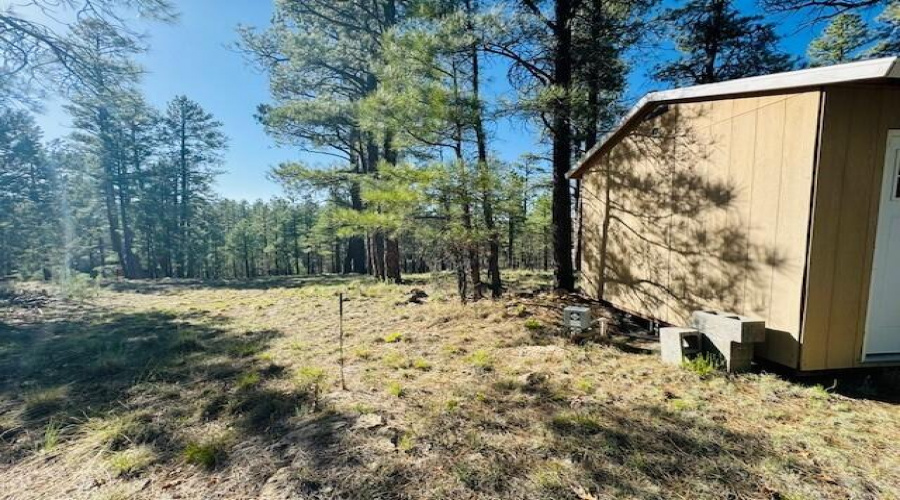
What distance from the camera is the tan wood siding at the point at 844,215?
3.18 meters

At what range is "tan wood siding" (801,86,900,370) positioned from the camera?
318cm

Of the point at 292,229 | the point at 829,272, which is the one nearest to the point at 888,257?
the point at 829,272

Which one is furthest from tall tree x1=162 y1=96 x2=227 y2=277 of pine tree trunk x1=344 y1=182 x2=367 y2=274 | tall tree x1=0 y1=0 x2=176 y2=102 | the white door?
the white door

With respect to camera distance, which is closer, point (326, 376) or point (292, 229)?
point (326, 376)

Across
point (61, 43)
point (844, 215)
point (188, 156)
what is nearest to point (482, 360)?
point (844, 215)

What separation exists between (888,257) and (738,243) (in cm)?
108

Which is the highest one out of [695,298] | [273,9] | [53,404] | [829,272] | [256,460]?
[273,9]

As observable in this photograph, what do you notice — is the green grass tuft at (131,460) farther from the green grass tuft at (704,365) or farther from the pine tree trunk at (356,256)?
the pine tree trunk at (356,256)

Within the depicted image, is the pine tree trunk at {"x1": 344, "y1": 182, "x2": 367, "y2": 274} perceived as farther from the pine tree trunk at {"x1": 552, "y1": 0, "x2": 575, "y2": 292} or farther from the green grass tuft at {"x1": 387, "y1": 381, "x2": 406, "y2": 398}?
the green grass tuft at {"x1": 387, "y1": 381, "x2": 406, "y2": 398}

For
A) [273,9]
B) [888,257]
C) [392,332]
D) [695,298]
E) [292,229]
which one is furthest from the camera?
[292,229]

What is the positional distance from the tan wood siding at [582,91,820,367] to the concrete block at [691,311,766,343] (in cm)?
17

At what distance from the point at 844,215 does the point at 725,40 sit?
723 centimetres

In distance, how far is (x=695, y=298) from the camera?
178 inches

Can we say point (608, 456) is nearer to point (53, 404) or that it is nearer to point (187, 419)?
point (187, 419)
